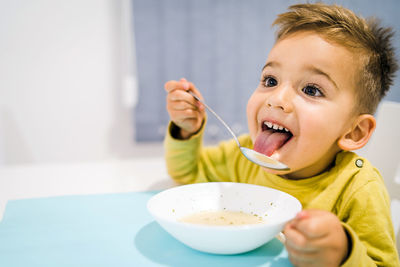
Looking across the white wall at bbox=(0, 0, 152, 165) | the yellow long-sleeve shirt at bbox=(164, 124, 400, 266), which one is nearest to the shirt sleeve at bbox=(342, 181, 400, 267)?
the yellow long-sleeve shirt at bbox=(164, 124, 400, 266)

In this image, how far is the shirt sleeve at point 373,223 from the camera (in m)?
0.52

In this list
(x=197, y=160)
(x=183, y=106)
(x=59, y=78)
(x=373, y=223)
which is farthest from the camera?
(x=59, y=78)

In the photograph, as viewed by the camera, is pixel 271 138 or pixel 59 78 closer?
pixel 271 138

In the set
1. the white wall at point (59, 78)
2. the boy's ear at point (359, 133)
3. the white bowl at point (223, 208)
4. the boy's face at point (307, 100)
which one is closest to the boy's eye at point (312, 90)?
the boy's face at point (307, 100)

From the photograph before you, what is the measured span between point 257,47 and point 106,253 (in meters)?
1.46

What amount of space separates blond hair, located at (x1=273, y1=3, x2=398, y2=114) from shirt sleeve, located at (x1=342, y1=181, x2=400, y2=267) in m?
0.17

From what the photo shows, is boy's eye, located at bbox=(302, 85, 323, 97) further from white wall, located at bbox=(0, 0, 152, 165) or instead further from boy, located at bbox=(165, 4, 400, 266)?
white wall, located at bbox=(0, 0, 152, 165)

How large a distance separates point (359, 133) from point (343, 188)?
0.13 m

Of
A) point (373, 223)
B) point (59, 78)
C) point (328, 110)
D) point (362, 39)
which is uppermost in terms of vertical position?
point (362, 39)

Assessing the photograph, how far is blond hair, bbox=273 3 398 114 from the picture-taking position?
2.06ft

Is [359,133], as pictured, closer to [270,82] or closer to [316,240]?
[270,82]

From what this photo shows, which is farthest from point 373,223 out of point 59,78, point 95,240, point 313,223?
point 59,78

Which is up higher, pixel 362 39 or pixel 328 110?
pixel 362 39

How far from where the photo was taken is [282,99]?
24.7 inches
